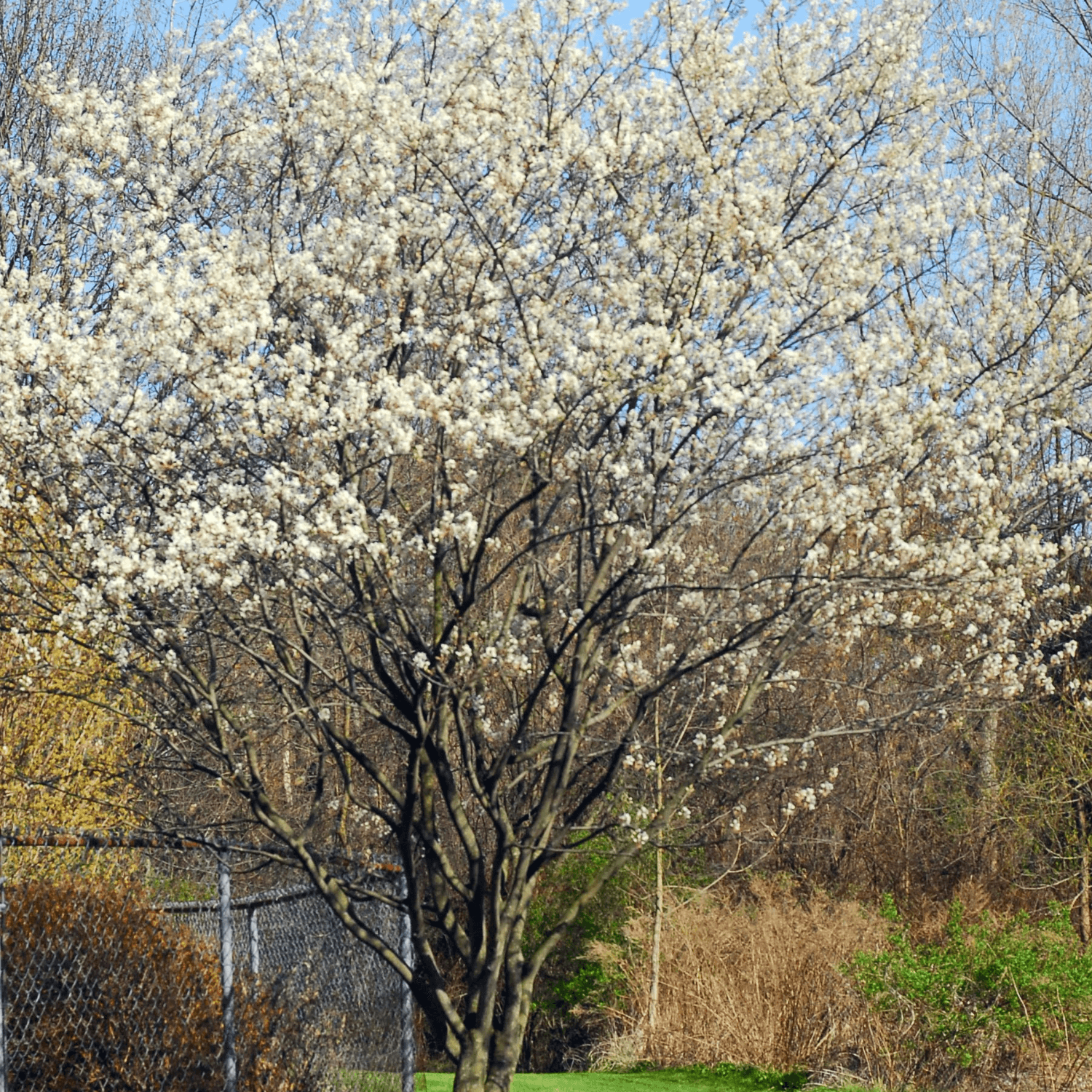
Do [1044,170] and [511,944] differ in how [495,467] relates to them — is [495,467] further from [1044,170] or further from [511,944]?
[1044,170]

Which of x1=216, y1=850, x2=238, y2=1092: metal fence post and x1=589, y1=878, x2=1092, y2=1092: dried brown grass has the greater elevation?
x1=216, y1=850, x2=238, y2=1092: metal fence post

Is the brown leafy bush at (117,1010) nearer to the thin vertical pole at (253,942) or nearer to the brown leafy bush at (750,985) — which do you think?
the thin vertical pole at (253,942)

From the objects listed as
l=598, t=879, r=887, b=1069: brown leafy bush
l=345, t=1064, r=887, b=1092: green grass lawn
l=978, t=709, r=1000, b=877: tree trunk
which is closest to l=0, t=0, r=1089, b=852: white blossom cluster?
l=345, t=1064, r=887, b=1092: green grass lawn

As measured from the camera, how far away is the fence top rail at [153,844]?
204 inches

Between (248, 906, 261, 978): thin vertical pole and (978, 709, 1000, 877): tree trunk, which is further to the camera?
(978, 709, 1000, 877): tree trunk

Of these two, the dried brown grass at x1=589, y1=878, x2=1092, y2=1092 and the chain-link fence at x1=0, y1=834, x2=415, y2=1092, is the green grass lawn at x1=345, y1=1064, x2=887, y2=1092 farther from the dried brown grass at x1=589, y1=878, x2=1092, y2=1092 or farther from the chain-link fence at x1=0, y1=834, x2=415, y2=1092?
the chain-link fence at x1=0, y1=834, x2=415, y2=1092

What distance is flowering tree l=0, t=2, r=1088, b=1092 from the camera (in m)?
5.70

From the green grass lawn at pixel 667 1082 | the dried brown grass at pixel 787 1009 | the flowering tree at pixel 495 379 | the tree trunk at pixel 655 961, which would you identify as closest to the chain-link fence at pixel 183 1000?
the flowering tree at pixel 495 379

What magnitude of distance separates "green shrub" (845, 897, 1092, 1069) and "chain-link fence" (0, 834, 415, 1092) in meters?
3.54

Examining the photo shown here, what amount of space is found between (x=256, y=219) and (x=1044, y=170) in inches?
524

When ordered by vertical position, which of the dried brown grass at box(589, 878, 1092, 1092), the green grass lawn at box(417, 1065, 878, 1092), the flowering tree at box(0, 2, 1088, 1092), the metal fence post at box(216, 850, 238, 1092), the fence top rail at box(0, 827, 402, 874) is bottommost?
the green grass lawn at box(417, 1065, 878, 1092)

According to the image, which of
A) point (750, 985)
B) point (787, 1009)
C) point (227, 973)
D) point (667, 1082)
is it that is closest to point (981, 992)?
point (787, 1009)

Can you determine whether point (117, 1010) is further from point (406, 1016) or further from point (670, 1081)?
point (670, 1081)

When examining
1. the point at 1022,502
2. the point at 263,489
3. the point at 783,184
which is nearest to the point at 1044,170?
the point at 1022,502
